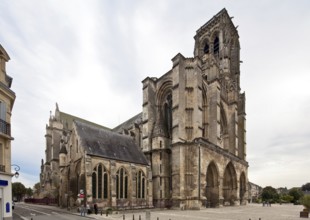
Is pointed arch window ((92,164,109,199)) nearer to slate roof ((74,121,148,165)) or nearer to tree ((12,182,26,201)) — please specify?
slate roof ((74,121,148,165))

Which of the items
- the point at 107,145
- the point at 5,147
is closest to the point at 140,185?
the point at 107,145

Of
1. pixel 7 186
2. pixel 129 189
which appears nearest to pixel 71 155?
pixel 129 189

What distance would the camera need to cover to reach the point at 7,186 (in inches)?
529

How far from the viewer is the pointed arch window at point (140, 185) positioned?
32.5 m

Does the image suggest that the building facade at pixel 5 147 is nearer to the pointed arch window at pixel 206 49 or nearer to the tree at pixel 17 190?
the pointed arch window at pixel 206 49

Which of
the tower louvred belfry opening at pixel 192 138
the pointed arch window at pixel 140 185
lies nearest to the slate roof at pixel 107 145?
the pointed arch window at pixel 140 185

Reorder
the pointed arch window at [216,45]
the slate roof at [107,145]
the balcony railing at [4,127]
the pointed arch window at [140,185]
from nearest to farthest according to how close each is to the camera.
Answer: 1. the balcony railing at [4,127]
2. the slate roof at [107,145]
3. the pointed arch window at [140,185]
4. the pointed arch window at [216,45]

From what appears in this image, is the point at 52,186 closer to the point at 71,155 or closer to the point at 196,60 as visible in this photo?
the point at 71,155

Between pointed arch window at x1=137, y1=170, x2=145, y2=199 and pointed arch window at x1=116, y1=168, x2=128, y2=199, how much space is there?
202 centimetres

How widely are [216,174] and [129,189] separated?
38.6 feet

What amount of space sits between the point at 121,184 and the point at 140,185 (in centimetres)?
312

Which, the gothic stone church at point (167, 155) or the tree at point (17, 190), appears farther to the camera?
the tree at point (17, 190)

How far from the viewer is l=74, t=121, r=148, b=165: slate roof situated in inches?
1151

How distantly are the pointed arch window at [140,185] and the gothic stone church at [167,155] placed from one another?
12 centimetres
